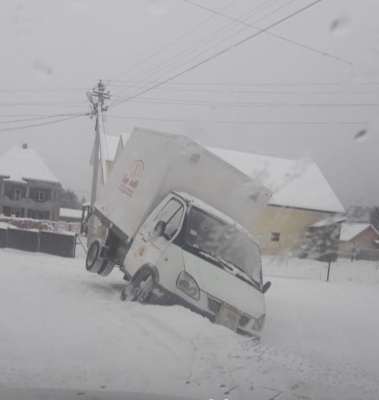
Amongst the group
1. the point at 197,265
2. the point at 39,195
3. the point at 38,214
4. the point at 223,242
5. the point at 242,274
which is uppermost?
the point at 39,195

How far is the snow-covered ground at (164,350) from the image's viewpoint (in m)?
4.56

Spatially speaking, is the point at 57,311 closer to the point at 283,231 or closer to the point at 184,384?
the point at 184,384

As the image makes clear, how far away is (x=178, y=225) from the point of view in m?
8.06

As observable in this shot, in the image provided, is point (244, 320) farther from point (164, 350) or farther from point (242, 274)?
point (164, 350)

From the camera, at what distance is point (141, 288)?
298 inches

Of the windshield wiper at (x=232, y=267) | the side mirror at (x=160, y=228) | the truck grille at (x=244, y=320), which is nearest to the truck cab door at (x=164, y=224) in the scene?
the side mirror at (x=160, y=228)

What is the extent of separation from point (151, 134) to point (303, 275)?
31.1 feet

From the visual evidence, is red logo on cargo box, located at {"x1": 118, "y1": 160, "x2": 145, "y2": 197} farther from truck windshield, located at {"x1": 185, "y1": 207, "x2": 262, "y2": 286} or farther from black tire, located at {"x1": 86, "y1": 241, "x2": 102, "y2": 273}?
truck windshield, located at {"x1": 185, "y1": 207, "x2": 262, "y2": 286}

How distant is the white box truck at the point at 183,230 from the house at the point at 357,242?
8302 mm

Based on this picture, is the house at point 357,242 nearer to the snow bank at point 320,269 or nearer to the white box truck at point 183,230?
the snow bank at point 320,269

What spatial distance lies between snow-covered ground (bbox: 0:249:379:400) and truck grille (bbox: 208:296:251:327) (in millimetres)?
367

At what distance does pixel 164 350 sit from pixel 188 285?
1678mm

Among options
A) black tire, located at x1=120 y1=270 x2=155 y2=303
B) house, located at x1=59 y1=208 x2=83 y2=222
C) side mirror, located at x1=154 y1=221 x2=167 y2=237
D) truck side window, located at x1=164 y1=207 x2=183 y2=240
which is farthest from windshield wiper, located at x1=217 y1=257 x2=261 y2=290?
house, located at x1=59 y1=208 x2=83 y2=222

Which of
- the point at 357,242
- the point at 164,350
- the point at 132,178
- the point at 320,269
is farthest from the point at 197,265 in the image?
the point at 357,242
